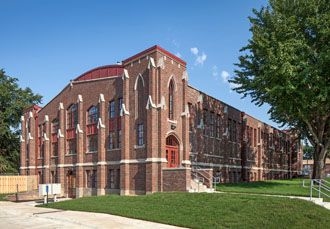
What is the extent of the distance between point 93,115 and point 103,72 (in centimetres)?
367

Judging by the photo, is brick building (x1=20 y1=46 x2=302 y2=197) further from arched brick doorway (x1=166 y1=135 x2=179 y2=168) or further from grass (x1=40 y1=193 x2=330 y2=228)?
grass (x1=40 y1=193 x2=330 y2=228)

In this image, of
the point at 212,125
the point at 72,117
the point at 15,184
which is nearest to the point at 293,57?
the point at 212,125

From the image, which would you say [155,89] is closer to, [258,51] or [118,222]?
[258,51]

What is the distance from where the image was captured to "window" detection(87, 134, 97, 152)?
35656 millimetres

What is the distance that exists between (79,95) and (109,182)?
8.41 metres

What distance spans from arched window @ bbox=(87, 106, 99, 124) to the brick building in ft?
0.28

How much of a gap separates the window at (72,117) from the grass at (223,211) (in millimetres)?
16573

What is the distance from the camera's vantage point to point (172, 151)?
30.8m

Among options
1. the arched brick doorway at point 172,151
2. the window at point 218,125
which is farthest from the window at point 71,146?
the window at point 218,125

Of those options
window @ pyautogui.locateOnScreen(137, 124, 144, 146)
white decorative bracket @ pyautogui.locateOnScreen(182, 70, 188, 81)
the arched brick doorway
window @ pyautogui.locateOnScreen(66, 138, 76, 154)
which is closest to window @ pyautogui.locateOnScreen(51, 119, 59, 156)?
window @ pyautogui.locateOnScreen(66, 138, 76, 154)

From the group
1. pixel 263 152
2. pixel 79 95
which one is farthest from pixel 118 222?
pixel 263 152

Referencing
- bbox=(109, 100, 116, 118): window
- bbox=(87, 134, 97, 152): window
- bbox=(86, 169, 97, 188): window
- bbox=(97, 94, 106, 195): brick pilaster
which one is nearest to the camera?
bbox=(97, 94, 106, 195): brick pilaster

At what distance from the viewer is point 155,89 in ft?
95.0

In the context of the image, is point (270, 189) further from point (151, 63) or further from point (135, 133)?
point (151, 63)
